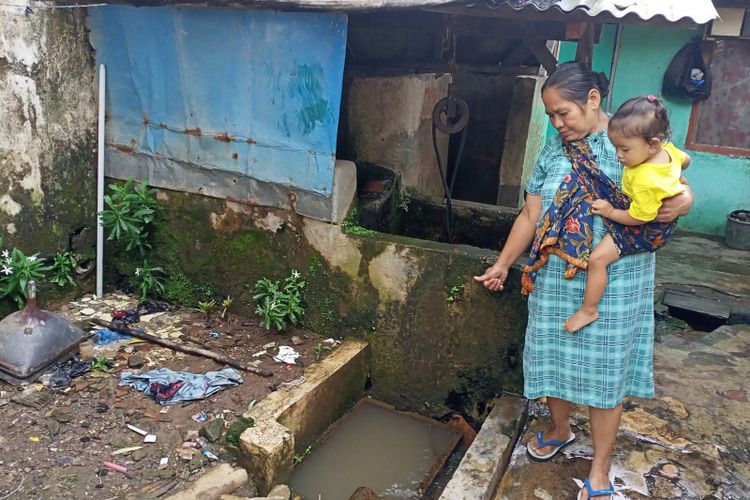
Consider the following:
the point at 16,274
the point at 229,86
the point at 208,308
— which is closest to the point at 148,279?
the point at 208,308

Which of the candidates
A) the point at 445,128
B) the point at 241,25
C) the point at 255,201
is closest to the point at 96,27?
the point at 241,25

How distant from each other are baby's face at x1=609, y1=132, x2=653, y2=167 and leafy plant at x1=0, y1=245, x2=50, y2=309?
4084 mm

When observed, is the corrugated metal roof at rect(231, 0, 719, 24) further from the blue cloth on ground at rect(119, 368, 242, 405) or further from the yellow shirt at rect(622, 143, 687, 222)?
the blue cloth on ground at rect(119, 368, 242, 405)

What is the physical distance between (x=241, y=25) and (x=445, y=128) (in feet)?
5.29

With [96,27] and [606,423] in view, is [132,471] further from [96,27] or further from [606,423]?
[96,27]

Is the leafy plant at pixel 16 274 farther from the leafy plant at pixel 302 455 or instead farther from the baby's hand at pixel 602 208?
the baby's hand at pixel 602 208

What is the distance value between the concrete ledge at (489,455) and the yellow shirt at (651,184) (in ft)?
5.35

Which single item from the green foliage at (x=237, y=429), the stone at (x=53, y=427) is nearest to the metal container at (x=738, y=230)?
the green foliage at (x=237, y=429)

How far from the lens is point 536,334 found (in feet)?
10.0

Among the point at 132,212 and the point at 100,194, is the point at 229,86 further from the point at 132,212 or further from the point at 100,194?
the point at 100,194

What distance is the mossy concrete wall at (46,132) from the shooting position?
172 inches

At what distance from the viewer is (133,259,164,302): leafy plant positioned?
5023 mm

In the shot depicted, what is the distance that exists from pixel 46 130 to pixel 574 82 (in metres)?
3.98

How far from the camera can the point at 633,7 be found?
314 cm
